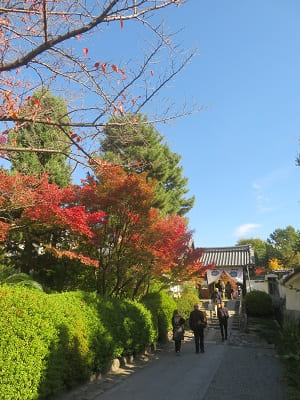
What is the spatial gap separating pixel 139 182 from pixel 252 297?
1260 cm

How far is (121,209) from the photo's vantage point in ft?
38.3

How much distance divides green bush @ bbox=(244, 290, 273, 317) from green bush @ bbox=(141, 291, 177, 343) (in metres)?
6.81

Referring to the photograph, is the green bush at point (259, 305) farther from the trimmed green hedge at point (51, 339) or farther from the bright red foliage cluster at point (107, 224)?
the trimmed green hedge at point (51, 339)

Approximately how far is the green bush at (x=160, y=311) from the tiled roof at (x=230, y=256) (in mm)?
15022

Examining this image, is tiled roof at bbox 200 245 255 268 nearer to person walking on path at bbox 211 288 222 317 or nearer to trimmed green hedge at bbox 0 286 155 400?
person walking on path at bbox 211 288 222 317

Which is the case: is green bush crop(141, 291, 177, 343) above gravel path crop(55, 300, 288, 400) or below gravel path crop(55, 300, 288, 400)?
above

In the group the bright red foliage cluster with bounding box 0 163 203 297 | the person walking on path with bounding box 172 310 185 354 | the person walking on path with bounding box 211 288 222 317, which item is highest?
the bright red foliage cluster with bounding box 0 163 203 297

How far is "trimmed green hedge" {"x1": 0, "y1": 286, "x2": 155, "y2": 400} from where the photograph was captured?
4965 millimetres

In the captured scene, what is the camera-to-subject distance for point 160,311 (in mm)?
13609

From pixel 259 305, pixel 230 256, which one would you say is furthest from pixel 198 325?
pixel 230 256

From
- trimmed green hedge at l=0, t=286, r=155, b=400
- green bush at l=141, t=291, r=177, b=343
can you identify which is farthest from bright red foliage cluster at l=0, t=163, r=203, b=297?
trimmed green hedge at l=0, t=286, r=155, b=400

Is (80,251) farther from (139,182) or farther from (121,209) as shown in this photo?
(139,182)

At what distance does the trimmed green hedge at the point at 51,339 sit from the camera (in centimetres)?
496

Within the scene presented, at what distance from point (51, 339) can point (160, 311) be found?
27.1ft
